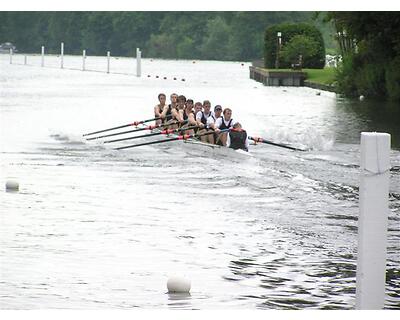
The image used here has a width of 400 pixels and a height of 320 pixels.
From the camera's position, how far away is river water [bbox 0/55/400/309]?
408 inches

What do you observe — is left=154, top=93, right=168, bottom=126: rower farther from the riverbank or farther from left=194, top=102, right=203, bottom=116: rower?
the riverbank

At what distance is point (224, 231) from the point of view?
14.1m

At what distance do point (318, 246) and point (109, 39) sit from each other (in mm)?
131709

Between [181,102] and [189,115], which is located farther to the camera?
[181,102]

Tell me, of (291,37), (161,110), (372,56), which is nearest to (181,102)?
(161,110)

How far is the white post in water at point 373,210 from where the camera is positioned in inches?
324

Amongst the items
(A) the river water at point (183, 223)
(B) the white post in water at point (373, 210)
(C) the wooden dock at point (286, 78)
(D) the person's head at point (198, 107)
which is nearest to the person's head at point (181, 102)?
A: (A) the river water at point (183, 223)

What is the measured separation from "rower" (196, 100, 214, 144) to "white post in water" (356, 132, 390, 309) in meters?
14.0

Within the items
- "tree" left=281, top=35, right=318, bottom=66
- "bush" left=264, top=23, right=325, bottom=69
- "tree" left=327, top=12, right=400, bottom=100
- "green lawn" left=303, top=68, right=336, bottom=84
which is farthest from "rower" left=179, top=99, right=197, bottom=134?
"bush" left=264, top=23, right=325, bottom=69

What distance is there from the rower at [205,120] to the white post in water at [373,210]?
46.0ft

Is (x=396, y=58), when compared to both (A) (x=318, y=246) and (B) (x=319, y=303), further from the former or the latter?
(B) (x=319, y=303)

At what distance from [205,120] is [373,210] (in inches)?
591

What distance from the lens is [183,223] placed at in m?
14.7

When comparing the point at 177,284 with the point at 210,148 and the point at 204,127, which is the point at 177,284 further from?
the point at 204,127
